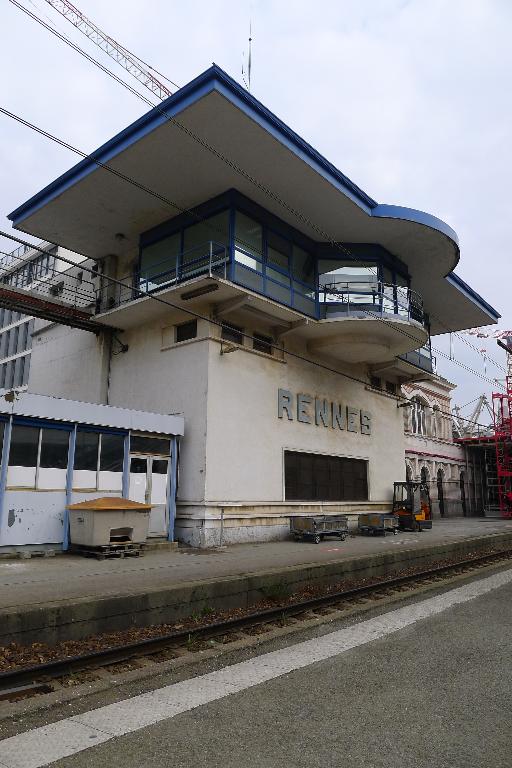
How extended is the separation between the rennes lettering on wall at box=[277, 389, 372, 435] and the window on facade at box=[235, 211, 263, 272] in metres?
4.90

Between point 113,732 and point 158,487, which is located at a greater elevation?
point 158,487

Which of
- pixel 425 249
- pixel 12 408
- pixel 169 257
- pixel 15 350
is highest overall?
pixel 15 350

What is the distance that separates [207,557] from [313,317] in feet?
32.9

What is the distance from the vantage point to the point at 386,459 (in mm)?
26250

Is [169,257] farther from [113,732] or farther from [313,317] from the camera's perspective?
[113,732]

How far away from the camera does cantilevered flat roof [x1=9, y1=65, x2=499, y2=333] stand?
1518cm

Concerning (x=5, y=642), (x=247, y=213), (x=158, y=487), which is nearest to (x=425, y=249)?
(x=247, y=213)

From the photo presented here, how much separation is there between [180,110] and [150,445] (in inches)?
379

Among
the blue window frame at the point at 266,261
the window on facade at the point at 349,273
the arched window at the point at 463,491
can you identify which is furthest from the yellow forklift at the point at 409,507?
the arched window at the point at 463,491

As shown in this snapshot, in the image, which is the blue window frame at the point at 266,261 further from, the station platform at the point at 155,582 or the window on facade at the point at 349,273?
the station platform at the point at 155,582

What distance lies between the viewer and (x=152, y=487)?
16.6 m

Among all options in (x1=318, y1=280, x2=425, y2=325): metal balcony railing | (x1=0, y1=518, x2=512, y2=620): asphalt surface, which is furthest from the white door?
(x1=318, y1=280, x2=425, y2=325): metal balcony railing

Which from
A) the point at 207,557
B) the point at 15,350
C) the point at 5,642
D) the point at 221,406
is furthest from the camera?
the point at 15,350

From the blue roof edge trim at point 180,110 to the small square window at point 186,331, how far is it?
Result: 5.82 metres
